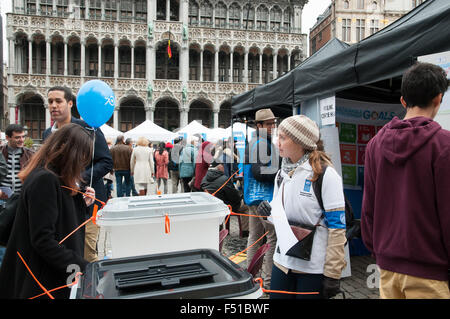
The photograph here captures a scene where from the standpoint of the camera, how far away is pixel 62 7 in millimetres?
26844

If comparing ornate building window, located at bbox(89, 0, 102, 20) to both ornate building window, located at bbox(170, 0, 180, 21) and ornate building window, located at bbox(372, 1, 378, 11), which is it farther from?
ornate building window, located at bbox(372, 1, 378, 11)

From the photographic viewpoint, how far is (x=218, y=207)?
6.50 feet

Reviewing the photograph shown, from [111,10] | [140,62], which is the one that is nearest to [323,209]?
[140,62]

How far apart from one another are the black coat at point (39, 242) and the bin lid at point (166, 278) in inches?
11.9

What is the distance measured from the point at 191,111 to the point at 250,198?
26.7m

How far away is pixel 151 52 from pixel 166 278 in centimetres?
2777

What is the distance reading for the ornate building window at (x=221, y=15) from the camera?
2938cm

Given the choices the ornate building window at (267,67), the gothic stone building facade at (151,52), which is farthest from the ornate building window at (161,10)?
the ornate building window at (267,67)

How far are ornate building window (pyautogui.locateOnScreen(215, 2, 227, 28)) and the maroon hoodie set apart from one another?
30.5 metres

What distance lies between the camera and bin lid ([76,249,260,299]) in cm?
107

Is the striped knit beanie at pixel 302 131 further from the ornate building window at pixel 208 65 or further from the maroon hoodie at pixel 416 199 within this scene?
the ornate building window at pixel 208 65

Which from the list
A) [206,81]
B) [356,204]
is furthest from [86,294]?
[206,81]

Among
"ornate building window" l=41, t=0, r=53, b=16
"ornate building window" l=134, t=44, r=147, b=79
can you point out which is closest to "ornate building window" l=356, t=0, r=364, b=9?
"ornate building window" l=134, t=44, r=147, b=79

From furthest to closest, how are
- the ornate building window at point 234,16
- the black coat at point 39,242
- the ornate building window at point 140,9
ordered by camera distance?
the ornate building window at point 234,16 < the ornate building window at point 140,9 < the black coat at point 39,242
